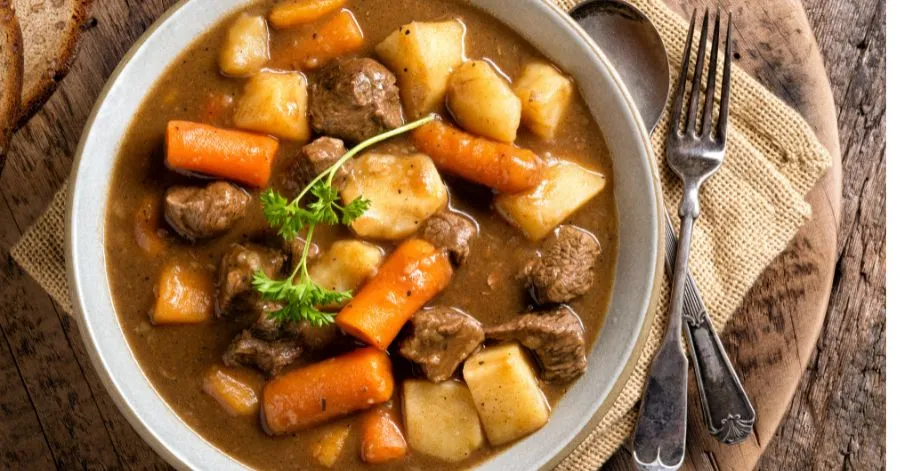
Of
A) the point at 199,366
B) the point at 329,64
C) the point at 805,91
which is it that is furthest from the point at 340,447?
the point at 805,91

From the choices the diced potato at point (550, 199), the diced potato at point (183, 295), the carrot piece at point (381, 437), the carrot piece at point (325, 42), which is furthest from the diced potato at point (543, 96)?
the diced potato at point (183, 295)

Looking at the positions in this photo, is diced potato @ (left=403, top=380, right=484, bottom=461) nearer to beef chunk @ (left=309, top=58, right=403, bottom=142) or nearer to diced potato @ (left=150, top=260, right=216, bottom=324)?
diced potato @ (left=150, top=260, right=216, bottom=324)

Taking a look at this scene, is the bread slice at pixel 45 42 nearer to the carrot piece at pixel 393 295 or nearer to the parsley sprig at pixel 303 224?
the parsley sprig at pixel 303 224

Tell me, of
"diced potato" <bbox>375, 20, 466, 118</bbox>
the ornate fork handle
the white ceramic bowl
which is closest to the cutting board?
the ornate fork handle

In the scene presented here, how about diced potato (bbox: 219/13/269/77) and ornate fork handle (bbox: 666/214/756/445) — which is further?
ornate fork handle (bbox: 666/214/756/445)

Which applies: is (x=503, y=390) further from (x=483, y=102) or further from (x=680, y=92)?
(x=680, y=92)

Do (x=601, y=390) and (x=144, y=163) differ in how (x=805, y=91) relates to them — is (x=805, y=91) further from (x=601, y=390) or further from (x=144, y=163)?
(x=144, y=163)

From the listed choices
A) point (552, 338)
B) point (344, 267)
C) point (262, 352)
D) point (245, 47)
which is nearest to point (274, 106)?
point (245, 47)
